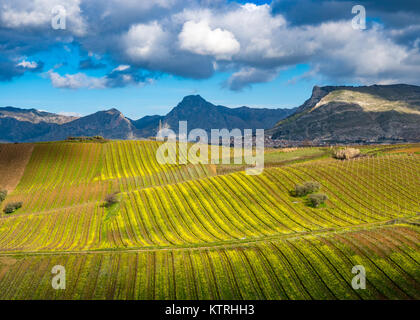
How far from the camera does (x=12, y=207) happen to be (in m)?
88.1

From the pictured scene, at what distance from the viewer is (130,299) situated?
39.8 metres

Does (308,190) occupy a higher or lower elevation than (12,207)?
higher

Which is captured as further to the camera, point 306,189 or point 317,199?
point 306,189

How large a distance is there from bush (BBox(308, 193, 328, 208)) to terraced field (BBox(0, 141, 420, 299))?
1902mm

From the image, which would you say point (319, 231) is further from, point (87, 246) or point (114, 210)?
point (114, 210)

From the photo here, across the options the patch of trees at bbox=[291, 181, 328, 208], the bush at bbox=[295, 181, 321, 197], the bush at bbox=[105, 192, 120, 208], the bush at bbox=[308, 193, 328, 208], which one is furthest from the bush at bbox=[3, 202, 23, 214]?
the bush at bbox=[308, 193, 328, 208]

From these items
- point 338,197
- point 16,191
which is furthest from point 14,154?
point 338,197

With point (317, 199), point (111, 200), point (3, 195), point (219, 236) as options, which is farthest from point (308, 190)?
point (3, 195)

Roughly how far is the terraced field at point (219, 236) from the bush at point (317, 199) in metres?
1.90

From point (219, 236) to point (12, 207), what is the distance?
205 feet

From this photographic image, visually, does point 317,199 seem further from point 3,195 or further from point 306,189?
point 3,195

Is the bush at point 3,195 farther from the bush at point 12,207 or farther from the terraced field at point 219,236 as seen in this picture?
the bush at point 12,207

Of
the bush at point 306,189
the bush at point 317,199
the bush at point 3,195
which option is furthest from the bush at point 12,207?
the bush at point 317,199

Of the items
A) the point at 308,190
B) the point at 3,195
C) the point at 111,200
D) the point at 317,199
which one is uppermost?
the point at 308,190
